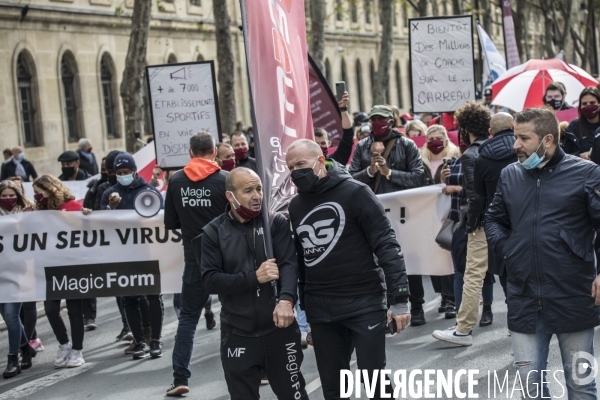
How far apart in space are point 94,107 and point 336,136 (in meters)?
20.3

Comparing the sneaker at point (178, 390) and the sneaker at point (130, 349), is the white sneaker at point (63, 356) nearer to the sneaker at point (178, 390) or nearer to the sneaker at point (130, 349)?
the sneaker at point (130, 349)

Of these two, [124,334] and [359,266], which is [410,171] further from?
[359,266]

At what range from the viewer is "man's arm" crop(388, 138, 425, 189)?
9.20m

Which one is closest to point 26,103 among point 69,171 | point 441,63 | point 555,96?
point 69,171

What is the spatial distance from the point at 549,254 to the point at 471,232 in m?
3.16

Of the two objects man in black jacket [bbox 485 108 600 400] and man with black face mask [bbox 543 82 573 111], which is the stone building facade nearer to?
man with black face mask [bbox 543 82 573 111]

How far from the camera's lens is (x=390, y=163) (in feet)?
30.3

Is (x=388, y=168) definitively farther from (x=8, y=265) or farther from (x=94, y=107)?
Result: (x=94, y=107)

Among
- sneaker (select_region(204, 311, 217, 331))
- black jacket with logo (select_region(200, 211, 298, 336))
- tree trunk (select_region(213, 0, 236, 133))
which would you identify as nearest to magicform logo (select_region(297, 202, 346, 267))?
black jacket with logo (select_region(200, 211, 298, 336))

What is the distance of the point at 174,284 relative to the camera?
30.6 ft

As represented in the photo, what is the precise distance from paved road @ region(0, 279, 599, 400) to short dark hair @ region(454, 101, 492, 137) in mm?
1753

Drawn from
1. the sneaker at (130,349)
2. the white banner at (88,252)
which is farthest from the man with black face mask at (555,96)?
the sneaker at (130,349)

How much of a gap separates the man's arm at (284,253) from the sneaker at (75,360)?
3861 millimetres

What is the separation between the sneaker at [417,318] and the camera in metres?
9.39
